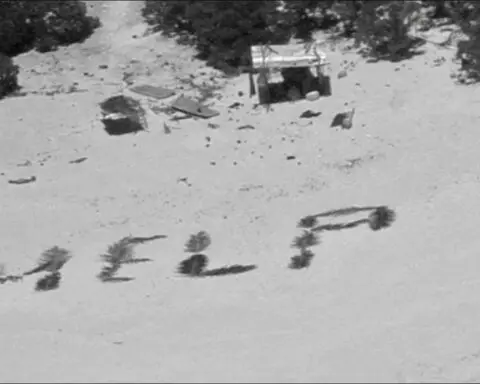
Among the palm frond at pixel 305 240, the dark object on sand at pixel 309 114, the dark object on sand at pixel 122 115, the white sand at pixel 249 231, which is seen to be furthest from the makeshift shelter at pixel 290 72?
the palm frond at pixel 305 240

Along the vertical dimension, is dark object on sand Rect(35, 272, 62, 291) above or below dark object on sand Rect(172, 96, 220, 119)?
below

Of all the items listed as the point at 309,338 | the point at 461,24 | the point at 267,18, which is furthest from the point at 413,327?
the point at 267,18

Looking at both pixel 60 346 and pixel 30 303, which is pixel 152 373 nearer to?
pixel 60 346

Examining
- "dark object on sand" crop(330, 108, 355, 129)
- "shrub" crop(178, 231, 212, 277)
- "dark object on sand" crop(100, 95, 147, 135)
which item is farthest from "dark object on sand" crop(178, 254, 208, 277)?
"dark object on sand" crop(100, 95, 147, 135)

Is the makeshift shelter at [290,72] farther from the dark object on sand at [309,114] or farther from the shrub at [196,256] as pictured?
the shrub at [196,256]

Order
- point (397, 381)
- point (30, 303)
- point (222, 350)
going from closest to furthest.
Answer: point (397, 381)
point (222, 350)
point (30, 303)

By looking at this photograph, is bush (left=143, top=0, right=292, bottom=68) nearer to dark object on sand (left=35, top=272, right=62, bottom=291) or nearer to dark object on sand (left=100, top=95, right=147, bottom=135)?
dark object on sand (left=100, top=95, right=147, bottom=135)
